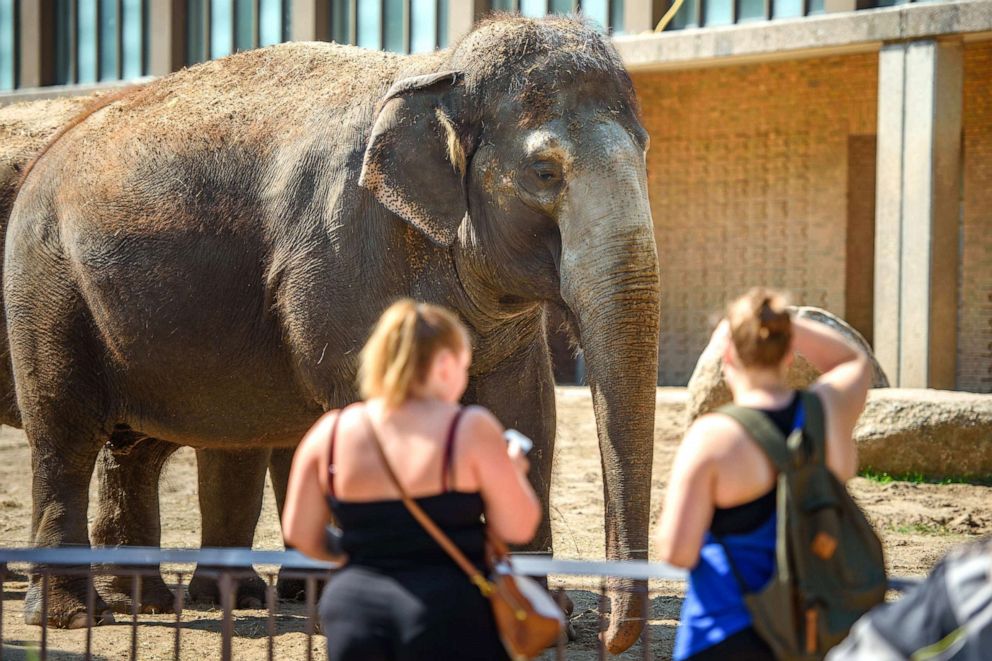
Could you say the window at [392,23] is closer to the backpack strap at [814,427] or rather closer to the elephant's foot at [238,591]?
the elephant's foot at [238,591]

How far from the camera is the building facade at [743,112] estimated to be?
18562 mm

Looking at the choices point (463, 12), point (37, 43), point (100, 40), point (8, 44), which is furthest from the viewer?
point (8, 44)

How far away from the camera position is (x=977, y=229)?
21250 millimetres

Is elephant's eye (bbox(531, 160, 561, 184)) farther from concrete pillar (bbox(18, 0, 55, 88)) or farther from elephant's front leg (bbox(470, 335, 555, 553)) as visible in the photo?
concrete pillar (bbox(18, 0, 55, 88))

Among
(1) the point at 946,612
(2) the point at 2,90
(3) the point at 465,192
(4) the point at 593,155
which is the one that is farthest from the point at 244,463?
(2) the point at 2,90

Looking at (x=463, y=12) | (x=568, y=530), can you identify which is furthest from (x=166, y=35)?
(x=568, y=530)

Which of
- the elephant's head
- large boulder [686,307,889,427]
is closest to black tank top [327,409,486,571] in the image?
the elephant's head

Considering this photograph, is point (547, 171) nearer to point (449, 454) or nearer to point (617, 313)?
point (617, 313)

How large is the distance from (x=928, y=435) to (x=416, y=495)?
29.3ft

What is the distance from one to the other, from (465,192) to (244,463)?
→ 254cm

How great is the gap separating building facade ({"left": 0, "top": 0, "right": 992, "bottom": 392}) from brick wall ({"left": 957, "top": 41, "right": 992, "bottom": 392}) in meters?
0.02

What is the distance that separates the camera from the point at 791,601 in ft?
10.8

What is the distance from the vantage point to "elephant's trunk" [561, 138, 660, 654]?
5727mm

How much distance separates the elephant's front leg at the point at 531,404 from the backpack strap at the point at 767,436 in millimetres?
3368
